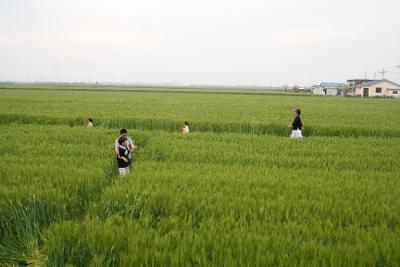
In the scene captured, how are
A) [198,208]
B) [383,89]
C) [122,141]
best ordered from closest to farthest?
[198,208]
[122,141]
[383,89]

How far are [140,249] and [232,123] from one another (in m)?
12.3

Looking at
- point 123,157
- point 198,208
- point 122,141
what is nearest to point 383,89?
point 122,141

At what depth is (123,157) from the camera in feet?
21.5

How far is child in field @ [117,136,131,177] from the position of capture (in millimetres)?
6543

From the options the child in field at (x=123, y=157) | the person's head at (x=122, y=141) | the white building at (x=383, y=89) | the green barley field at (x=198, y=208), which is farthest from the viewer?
the white building at (x=383, y=89)

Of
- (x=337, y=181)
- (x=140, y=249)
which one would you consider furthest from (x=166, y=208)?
(x=337, y=181)

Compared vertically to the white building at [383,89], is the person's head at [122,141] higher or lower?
lower

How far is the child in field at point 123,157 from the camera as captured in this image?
6.54 meters

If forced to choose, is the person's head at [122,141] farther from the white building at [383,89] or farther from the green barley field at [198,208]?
the white building at [383,89]

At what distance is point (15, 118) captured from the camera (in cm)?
1684

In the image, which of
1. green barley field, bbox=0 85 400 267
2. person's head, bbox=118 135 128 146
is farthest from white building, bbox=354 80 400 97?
person's head, bbox=118 135 128 146

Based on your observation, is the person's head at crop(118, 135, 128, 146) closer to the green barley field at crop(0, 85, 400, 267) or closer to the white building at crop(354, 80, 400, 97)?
the green barley field at crop(0, 85, 400, 267)

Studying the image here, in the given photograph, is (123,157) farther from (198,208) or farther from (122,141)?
(198,208)

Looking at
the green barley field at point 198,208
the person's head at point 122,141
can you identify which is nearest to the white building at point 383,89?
the green barley field at point 198,208
